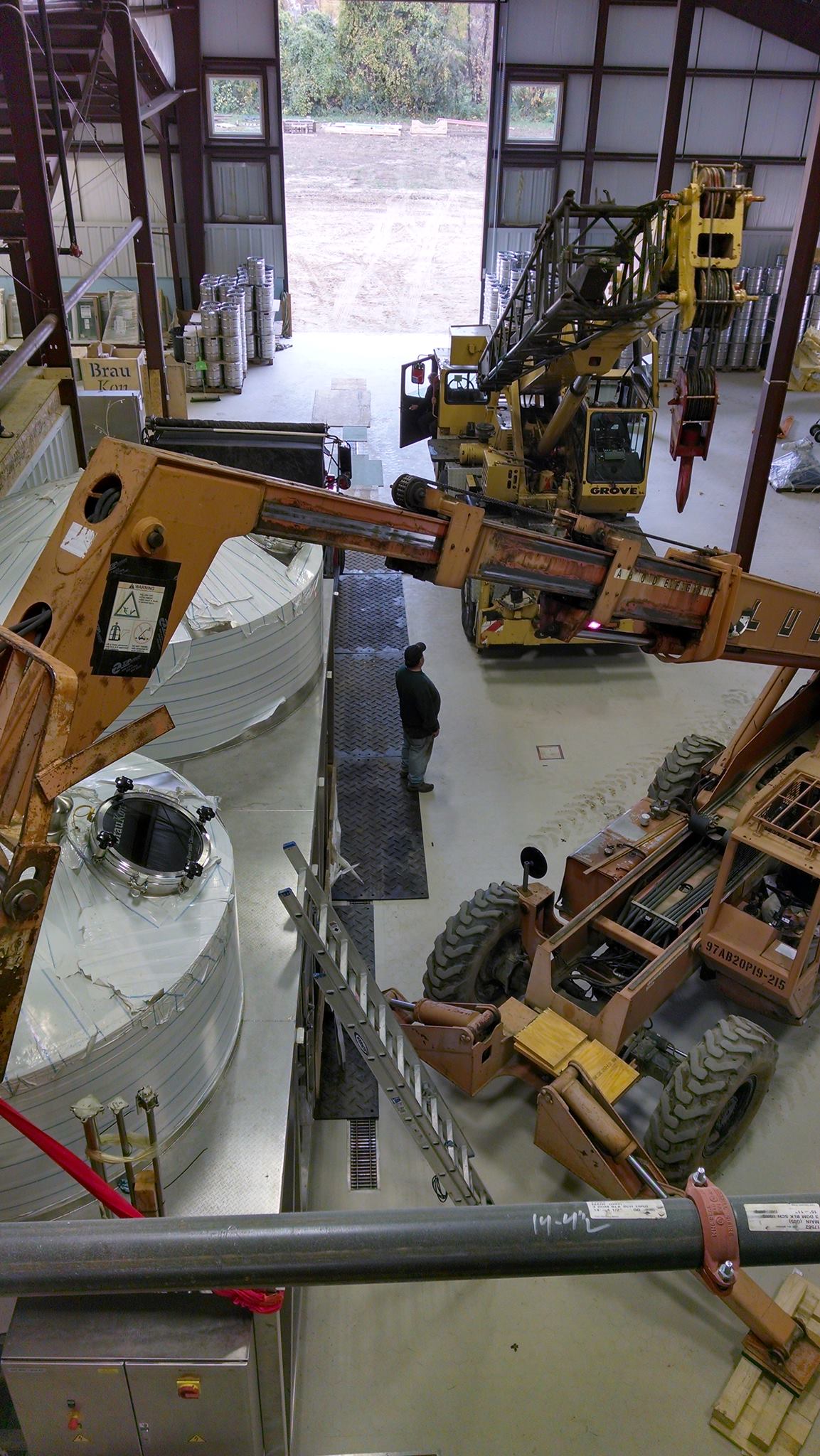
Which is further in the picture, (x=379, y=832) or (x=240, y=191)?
(x=240, y=191)

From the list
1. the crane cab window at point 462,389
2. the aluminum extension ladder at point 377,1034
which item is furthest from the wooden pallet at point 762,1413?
the crane cab window at point 462,389

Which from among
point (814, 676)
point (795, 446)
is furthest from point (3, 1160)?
point (795, 446)

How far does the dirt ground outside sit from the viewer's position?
2975cm

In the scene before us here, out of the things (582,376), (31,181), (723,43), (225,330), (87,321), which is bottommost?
(225,330)

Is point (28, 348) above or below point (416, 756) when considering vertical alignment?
above

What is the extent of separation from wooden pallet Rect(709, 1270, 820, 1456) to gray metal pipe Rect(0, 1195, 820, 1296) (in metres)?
4.38

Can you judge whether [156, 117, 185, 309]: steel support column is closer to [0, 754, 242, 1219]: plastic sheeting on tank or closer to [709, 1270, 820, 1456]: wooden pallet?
[0, 754, 242, 1219]: plastic sheeting on tank

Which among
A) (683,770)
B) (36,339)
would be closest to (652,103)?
(36,339)

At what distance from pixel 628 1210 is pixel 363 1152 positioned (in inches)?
200

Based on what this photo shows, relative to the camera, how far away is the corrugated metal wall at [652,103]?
75.5ft

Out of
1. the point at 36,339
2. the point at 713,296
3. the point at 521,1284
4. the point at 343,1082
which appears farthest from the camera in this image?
the point at 36,339

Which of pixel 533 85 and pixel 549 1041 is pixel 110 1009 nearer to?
pixel 549 1041

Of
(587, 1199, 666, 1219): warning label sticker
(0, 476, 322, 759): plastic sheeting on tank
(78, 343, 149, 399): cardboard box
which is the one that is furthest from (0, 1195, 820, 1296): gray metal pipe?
(78, 343, 149, 399): cardboard box

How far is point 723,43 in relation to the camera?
23.3 m
